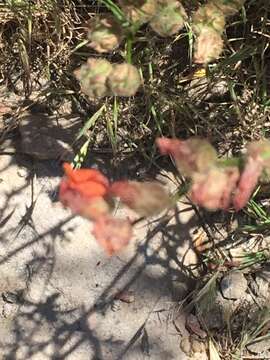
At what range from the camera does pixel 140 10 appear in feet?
4.26

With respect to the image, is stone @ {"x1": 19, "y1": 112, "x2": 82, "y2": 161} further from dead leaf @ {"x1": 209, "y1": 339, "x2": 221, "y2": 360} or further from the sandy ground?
dead leaf @ {"x1": 209, "y1": 339, "x2": 221, "y2": 360}

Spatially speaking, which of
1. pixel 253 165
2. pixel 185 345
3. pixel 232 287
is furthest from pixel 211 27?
pixel 185 345

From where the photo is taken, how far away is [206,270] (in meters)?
1.87

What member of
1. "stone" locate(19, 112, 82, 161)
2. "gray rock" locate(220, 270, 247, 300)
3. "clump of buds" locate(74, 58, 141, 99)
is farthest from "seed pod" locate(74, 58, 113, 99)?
"gray rock" locate(220, 270, 247, 300)

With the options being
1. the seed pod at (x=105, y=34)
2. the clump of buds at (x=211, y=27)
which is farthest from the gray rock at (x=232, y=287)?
the seed pod at (x=105, y=34)

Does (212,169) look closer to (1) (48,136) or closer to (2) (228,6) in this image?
(2) (228,6)

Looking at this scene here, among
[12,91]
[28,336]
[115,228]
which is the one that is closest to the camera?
[115,228]

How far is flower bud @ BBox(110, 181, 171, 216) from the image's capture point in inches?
43.8

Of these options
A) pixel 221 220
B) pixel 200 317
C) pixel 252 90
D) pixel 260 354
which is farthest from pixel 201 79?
pixel 260 354

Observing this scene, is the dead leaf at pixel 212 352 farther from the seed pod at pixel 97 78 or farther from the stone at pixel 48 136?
the seed pod at pixel 97 78

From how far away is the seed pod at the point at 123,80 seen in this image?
1.26 m

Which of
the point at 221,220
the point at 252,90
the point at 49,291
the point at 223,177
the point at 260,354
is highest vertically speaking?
the point at 223,177

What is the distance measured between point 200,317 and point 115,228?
81 centimetres

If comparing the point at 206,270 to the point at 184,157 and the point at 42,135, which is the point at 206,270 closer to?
the point at 42,135
